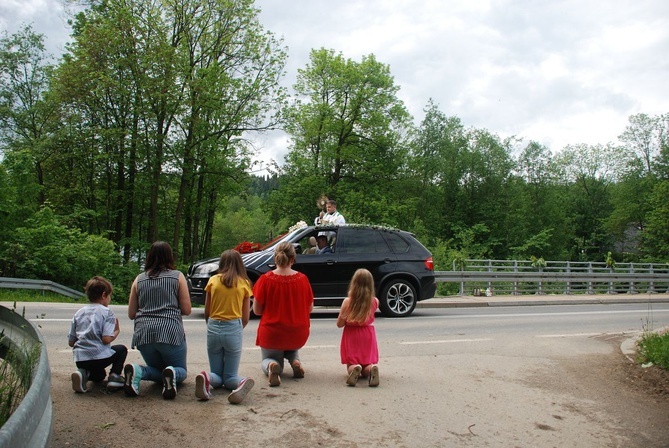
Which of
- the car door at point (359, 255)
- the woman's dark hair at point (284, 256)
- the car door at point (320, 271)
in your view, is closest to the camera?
the woman's dark hair at point (284, 256)

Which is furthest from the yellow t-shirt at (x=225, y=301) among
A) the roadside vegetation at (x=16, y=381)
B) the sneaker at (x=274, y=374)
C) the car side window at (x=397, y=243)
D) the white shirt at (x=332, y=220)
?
the car side window at (x=397, y=243)

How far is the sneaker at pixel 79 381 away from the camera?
5.35 m

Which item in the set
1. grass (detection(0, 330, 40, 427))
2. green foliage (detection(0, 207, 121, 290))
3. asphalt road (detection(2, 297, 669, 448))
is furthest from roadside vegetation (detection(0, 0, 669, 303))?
grass (detection(0, 330, 40, 427))

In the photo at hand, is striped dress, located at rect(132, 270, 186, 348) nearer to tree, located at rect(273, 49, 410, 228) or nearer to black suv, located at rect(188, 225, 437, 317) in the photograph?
black suv, located at rect(188, 225, 437, 317)

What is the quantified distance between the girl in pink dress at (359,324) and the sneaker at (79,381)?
2.51 metres

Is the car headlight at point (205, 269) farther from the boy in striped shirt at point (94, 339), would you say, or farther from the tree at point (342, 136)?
the tree at point (342, 136)

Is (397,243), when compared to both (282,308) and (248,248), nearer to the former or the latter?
(248,248)

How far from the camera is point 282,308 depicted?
20.6ft

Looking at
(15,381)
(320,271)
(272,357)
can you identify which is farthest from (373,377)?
(320,271)

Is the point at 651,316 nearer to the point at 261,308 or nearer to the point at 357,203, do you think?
the point at 261,308

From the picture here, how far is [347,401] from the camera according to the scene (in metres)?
5.81

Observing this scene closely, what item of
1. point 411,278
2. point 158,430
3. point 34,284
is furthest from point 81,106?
point 158,430

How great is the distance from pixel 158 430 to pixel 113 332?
3.97 feet

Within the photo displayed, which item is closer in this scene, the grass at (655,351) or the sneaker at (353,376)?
the sneaker at (353,376)
